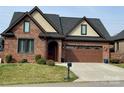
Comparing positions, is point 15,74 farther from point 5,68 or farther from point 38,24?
point 38,24

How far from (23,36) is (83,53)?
8559 mm

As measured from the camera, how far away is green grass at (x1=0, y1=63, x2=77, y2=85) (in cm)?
2708

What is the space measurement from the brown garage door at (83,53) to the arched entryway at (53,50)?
4.65ft

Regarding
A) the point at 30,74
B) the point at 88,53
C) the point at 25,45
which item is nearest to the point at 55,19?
the point at 88,53

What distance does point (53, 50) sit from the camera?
4472 cm

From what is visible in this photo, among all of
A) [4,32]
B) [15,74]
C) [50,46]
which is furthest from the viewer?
[50,46]

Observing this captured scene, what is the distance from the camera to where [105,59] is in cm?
4484

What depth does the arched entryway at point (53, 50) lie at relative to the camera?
144ft

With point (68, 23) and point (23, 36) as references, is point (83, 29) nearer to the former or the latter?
point (68, 23)

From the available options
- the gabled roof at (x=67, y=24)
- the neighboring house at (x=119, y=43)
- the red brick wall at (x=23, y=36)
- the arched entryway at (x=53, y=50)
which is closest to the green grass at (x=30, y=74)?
the red brick wall at (x=23, y=36)

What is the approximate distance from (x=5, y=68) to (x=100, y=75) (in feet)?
28.4

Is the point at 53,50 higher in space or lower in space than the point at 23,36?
lower

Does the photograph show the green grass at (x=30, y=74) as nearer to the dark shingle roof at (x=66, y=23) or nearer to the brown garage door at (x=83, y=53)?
the brown garage door at (x=83, y=53)

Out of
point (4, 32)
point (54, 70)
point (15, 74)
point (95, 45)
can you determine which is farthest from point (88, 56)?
point (15, 74)
